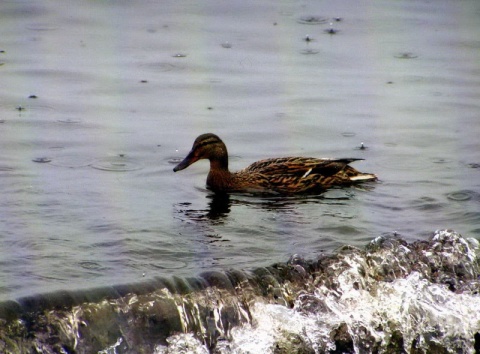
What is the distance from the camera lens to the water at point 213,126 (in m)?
8.52

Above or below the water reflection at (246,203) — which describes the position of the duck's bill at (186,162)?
above

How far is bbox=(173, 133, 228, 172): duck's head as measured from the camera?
10.9 metres

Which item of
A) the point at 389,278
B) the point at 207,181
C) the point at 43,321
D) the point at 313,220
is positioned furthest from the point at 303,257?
the point at 207,181

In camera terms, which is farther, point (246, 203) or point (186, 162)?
point (186, 162)

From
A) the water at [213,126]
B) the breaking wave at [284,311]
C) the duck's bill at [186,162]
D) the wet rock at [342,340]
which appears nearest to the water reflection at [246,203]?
the water at [213,126]

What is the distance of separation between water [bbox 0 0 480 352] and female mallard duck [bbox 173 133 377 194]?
0.18m

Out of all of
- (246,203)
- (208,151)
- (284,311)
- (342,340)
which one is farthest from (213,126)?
(342,340)

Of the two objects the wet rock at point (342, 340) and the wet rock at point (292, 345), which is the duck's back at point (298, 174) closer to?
the wet rock at point (342, 340)

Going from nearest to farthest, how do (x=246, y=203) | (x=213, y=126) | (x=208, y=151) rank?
1. (x=246, y=203)
2. (x=208, y=151)
3. (x=213, y=126)

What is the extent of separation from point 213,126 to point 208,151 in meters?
1.15

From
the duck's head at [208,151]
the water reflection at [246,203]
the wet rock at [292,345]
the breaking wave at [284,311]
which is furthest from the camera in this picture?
the duck's head at [208,151]

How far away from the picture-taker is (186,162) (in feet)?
35.5

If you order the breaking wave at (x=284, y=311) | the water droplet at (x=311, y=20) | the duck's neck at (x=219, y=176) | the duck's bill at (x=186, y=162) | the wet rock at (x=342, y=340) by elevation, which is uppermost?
the water droplet at (x=311, y=20)

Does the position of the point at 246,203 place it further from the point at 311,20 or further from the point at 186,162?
the point at 311,20
